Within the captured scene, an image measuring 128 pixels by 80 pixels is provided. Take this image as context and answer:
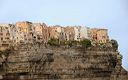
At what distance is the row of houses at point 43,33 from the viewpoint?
56.1 m

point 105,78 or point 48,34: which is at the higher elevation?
point 48,34

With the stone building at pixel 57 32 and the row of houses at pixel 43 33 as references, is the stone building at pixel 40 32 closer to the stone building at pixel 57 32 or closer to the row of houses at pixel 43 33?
the row of houses at pixel 43 33

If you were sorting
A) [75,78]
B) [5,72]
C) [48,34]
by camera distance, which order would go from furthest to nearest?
[48,34], [75,78], [5,72]

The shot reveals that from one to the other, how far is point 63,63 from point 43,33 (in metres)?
5.09

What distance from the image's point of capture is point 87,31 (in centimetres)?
6291

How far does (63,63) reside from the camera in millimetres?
55031

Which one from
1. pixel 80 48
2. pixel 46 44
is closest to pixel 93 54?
pixel 80 48

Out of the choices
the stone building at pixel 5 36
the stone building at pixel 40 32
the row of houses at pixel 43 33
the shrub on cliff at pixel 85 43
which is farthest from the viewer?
the stone building at pixel 40 32

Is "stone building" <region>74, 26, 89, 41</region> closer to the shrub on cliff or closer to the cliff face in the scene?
the shrub on cliff

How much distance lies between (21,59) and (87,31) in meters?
12.2

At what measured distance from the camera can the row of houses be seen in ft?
184

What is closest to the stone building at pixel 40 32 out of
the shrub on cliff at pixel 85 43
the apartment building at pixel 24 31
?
the apartment building at pixel 24 31

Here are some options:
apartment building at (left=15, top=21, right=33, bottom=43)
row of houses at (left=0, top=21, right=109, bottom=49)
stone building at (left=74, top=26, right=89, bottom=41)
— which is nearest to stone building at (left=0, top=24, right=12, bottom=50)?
row of houses at (left=0, top=21, right=109, bottom=49)

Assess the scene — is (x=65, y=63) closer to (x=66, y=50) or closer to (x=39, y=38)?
(x=66, y=50)
